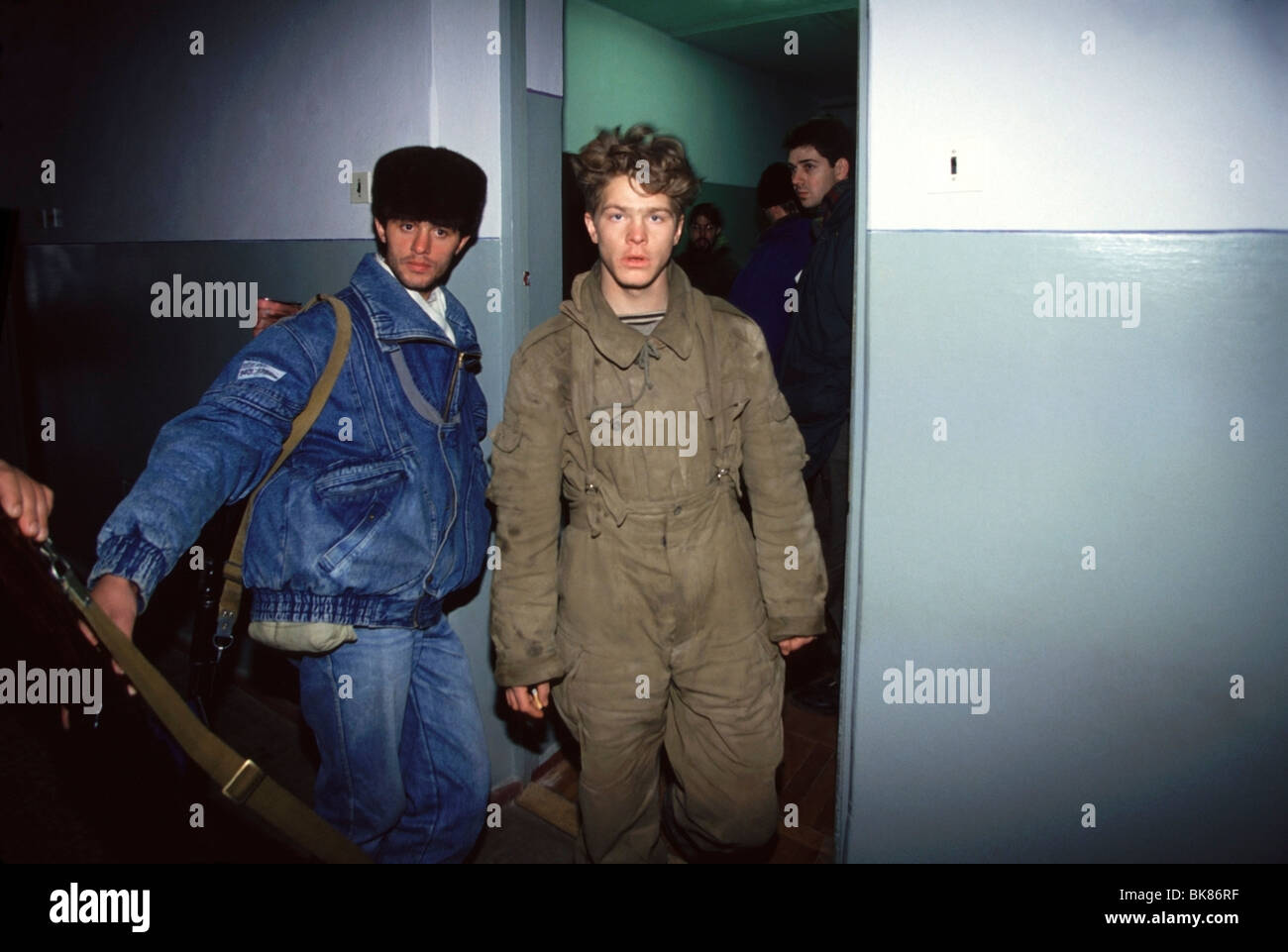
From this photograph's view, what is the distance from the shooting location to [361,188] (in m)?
2.56

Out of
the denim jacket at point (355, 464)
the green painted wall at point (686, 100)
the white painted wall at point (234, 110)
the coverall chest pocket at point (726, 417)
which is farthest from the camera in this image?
the green painted wall at point (686, 100)

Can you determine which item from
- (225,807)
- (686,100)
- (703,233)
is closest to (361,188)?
(225,807)

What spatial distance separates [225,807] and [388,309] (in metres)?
1.95

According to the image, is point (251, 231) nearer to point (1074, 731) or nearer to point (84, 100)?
point (84, 100)

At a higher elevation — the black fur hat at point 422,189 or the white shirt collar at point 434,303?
the black fur hat at point 422,189

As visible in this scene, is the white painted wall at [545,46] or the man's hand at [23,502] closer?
the man's hand at [23,502]

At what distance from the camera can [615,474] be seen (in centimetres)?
188

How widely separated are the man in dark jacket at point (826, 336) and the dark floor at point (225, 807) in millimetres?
667

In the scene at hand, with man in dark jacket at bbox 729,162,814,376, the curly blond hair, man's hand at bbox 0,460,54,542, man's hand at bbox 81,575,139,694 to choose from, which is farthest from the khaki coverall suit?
man in dark jacket at bbox 729,162,814,376

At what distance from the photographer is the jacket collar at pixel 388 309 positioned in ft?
6.05

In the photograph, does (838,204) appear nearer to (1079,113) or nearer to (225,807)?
(1079,113)

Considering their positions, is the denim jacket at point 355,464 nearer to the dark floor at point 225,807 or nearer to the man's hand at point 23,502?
the man's hand at point 23,502

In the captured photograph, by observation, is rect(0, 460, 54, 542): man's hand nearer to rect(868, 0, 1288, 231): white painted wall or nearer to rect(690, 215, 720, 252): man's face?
rect(868, 0, 1288, 231): white painted wall

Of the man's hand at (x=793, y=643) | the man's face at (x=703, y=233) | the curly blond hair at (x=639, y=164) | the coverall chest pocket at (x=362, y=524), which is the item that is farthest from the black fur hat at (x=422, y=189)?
the man's face at (x=703, y=233)
